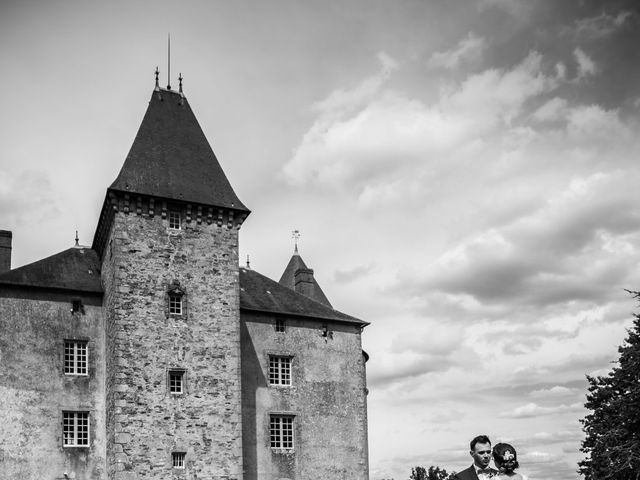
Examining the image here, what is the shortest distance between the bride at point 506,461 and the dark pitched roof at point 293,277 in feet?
114

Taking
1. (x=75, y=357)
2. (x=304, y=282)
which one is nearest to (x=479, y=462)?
(x=75, y=357)

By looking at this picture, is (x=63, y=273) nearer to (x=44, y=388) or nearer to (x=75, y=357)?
(x=75, y=357)

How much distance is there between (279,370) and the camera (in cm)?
3306

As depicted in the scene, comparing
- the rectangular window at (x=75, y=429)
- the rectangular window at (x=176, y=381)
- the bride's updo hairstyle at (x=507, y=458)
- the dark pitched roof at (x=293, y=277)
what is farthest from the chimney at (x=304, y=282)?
the bride's updo hairstyle at (x=507, y=458)

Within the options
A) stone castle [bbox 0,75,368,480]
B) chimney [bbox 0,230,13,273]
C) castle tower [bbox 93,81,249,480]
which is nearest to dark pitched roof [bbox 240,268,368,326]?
stone castle [bbox 0,75,368,480]

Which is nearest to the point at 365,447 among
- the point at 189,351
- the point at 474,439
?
the point at 189,351

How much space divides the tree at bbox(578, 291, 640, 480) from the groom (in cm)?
2740

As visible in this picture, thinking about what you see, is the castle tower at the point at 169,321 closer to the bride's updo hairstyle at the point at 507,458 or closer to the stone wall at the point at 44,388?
the stone wall at the point at 44,388

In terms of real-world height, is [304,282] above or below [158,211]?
below

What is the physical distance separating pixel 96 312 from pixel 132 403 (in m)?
4.56

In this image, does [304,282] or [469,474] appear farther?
[304,282]

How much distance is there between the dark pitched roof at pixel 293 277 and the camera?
4241 centimetres

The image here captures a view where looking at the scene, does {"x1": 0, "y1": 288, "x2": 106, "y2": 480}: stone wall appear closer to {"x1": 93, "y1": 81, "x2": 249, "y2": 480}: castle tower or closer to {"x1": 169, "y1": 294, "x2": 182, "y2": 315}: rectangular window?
{"x1": 93, "y1": 81, "x2": 249, "y2": 480}: castle tower

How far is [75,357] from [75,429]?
2.73 metres
